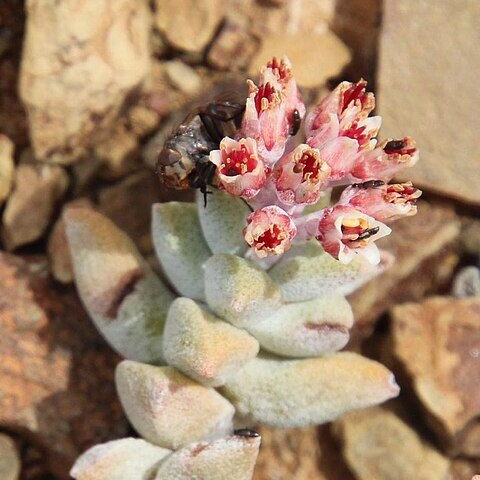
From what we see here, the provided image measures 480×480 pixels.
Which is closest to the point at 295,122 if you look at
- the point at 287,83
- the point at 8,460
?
the point at 287,83

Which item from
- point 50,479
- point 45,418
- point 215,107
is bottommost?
point 50,479

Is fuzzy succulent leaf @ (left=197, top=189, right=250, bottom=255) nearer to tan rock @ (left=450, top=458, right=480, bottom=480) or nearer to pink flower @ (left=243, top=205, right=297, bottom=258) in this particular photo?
pink flower @ (left=243, top=205, right=297, bottom=258)

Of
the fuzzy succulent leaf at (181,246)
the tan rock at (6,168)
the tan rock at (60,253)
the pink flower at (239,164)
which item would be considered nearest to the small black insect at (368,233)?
the pink flower at (239,164)

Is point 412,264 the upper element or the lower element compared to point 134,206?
lower

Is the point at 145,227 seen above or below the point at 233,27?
below

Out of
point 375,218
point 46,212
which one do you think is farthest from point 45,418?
point 375,218

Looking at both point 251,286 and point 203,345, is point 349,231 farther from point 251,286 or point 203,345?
point 203,345

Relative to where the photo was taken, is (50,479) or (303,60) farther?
(303,60)

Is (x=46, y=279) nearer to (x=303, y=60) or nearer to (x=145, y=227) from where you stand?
(x=145, y=227)
